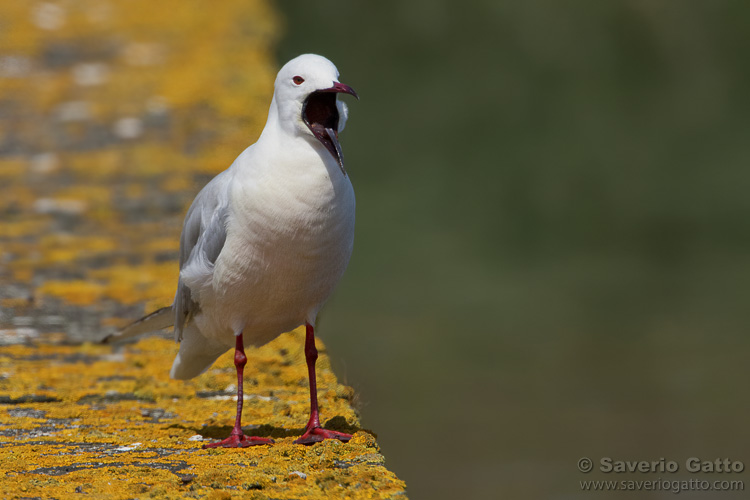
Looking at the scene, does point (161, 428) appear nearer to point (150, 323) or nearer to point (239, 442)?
point (239, 442)

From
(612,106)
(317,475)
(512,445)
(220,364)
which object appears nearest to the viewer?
(317,475)

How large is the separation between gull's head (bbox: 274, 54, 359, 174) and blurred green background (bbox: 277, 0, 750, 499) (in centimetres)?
122

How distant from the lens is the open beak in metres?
3.17

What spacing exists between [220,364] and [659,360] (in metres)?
3.04

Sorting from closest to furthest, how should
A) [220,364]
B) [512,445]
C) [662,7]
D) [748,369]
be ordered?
[220,364] < [512,445] < [748,369] < [662,7]

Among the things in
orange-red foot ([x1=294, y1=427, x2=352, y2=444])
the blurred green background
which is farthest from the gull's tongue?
the blurred green background

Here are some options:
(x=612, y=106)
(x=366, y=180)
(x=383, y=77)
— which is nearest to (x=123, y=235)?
(x=366, y=180)

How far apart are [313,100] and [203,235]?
1.97ft

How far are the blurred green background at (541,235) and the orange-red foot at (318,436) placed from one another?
783 millimetres

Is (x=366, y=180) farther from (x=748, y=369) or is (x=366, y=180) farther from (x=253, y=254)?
(x=253, y=254)

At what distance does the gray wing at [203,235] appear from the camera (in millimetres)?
3363

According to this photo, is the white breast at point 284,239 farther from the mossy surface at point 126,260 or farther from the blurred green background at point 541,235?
the blurred green background at point 541,235

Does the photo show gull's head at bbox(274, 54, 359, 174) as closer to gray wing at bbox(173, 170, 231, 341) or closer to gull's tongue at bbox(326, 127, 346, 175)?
gull's tongue at bbox(326, 127, 346, 175)

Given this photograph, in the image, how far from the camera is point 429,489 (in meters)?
4.93
